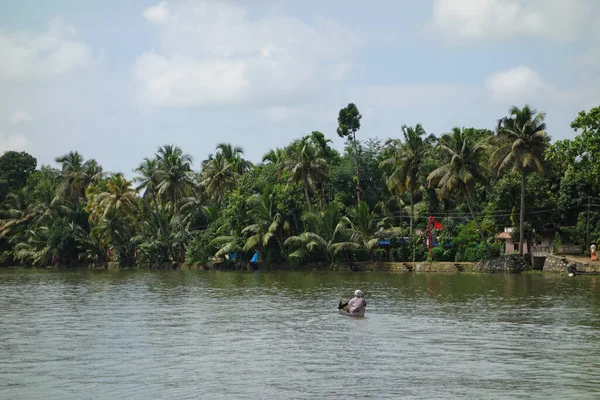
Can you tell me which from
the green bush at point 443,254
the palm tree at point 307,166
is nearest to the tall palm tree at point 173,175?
the palm tree at point 307,166

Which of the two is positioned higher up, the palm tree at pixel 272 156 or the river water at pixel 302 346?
the palm tree at pixel 272 156

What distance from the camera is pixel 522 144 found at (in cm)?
6066

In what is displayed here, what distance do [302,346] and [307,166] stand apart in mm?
50864

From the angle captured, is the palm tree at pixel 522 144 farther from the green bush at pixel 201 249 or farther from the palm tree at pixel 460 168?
the green bush at pixel 201 249

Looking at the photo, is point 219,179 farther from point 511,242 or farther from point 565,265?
point 565,265

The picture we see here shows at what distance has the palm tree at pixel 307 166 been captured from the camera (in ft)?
243

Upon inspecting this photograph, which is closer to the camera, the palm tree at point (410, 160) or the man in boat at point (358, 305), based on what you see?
the man in boat at point (358, 305)

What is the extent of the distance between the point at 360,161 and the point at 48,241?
4010 centimetres

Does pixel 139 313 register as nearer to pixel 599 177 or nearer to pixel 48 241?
pixel 599 177

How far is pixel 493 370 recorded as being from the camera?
1973 cm

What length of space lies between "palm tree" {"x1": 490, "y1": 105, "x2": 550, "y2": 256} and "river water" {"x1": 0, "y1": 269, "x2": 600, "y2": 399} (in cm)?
1922

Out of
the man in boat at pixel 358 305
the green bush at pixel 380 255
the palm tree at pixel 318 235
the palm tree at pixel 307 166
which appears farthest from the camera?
the palm tree at pixel 307 166

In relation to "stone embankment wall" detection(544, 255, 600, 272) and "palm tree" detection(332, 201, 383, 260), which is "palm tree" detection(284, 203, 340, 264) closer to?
"palm tree" detection(332, 201, 383, 260)

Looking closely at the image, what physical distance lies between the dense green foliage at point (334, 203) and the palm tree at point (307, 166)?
117mm
